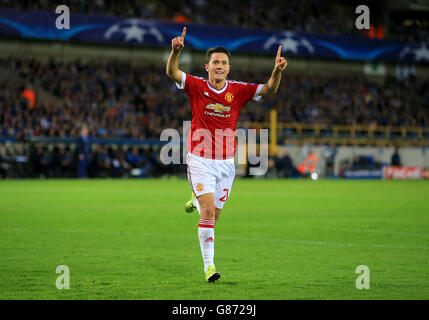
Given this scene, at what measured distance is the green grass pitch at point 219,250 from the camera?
6.74 meters

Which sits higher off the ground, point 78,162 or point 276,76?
point 276,76

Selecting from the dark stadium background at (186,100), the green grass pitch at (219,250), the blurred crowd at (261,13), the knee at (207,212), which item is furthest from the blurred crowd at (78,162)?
the knee at (207,212)

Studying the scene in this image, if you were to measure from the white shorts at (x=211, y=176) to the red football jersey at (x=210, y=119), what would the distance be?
8 cm

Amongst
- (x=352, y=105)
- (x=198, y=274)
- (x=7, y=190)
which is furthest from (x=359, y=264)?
(x=352, y=105)

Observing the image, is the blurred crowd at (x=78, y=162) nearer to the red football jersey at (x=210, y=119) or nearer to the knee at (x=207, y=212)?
the red football jersey at (x=210, y=119)

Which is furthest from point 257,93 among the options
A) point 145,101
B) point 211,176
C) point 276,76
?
point 145,101

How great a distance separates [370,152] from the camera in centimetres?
3991

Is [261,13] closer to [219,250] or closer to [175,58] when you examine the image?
[219,250]

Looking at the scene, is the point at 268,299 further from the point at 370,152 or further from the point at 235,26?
the point at 235,26

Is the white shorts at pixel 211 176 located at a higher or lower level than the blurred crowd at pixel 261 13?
lower

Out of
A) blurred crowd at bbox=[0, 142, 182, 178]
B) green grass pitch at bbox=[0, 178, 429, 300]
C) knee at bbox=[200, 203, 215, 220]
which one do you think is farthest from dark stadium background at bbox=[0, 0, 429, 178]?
knee at bbox=[200, 203, 215, 220]

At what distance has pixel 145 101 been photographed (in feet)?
132

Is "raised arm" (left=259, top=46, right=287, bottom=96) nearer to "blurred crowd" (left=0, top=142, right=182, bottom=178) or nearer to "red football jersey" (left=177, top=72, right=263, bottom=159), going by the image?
"red football jersey" (left=177, top=72, right=263, bottom=159)

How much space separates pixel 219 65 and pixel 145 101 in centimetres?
3274
